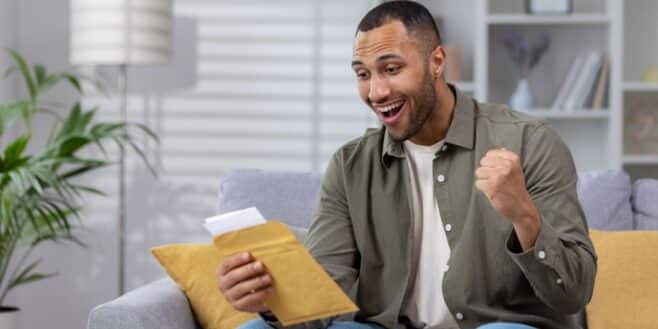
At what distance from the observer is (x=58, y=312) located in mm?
4340

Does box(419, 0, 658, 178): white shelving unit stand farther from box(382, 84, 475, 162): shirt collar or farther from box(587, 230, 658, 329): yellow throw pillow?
box(382, 84, 475, 162): shirt collar

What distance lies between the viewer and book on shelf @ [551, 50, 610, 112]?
13.5ft

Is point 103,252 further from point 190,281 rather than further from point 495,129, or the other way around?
point 495,129

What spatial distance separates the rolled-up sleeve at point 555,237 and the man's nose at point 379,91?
283 millimetres

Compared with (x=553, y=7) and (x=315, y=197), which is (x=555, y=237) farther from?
(x=553, y=7)

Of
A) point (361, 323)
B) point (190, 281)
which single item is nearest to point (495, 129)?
point (361, 323)

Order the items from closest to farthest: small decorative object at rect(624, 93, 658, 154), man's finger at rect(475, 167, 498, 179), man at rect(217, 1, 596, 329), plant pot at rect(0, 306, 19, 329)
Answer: man's finger at rect(475, 167, 498, 179) → man at rect(217, 1, 596, 329) → plant pot at rect(0, 306, 19, 329) → small decorative object at rect(624, 93, 658, 154)

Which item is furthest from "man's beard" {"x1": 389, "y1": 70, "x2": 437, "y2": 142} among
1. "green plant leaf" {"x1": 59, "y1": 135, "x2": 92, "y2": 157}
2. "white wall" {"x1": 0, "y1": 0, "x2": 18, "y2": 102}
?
"white wall" {"x1": 0, "y1": 0, "x2": 18, "y2": 102}

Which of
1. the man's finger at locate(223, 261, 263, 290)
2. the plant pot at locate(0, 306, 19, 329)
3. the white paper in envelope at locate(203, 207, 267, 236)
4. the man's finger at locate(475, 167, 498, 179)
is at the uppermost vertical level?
the man's finger at locate(475, 167, 498, 179)

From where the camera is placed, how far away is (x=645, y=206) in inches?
108

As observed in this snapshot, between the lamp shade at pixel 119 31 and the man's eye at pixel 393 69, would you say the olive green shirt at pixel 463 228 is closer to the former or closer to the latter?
the man's eye at pixel 393 69

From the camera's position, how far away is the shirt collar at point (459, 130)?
2.18 metres

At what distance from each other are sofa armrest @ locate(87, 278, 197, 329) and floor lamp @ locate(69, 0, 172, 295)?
1.41 metres

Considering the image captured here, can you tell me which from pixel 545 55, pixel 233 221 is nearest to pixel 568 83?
pixel 545 55
